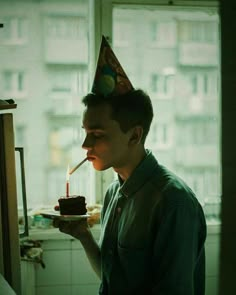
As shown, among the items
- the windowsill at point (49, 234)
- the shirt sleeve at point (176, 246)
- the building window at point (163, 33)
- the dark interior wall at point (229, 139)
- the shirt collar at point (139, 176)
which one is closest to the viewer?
the dark interior wall at point (229, 139)

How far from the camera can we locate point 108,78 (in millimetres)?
1522

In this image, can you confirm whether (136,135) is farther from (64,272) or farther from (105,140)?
(64,272)

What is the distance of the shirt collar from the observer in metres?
1.45

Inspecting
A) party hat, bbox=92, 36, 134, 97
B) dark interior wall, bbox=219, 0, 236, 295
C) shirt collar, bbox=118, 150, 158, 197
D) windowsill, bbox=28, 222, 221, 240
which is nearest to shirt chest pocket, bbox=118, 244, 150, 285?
shirt collar, bbox=118, 150, 158, 197

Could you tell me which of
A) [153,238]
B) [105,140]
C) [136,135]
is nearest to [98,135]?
[105,140]

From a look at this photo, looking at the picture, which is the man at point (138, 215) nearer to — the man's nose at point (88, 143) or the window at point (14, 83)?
the man's nose at point (88, 143)

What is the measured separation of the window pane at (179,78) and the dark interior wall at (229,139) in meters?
1.89

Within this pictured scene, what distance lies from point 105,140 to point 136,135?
4.5 inches

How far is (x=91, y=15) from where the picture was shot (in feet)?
7.94

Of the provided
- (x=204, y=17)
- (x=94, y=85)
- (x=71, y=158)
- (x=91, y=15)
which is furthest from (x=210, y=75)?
(x=94, y=85)

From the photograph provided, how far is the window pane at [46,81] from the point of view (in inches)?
93.5

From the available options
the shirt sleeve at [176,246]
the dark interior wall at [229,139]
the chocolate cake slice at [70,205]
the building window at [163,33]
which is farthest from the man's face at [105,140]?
the building window at [163,33]

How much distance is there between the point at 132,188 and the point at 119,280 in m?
0.32

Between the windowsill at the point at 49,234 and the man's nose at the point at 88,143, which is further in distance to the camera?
the windowsill at the point at 49,234
